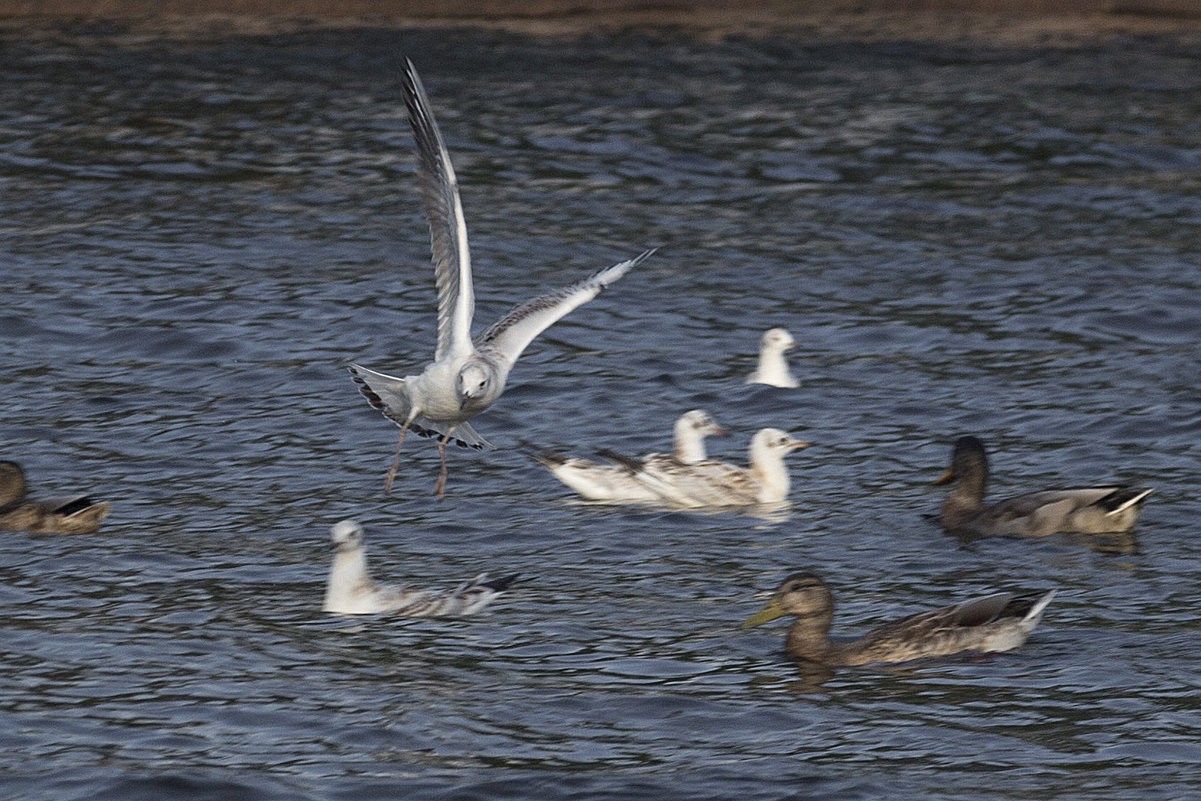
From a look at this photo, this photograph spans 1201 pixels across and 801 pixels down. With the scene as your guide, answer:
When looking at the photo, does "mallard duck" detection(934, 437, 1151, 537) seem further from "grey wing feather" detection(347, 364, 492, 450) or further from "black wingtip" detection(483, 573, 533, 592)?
"black wingtip" detection(483, 573, 533, 592)

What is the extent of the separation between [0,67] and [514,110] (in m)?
7.12

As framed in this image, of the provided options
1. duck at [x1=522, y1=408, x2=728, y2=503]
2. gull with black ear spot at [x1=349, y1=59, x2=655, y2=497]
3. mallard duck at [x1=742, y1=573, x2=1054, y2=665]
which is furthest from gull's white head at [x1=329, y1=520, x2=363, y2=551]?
duck at [x1=522, y1=408, x2=728, y2=503]

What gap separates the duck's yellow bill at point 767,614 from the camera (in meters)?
11.1

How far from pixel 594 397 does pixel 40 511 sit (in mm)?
5479

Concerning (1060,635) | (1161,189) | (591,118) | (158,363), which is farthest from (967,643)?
(591,118)

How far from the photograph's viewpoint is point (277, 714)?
384 inches

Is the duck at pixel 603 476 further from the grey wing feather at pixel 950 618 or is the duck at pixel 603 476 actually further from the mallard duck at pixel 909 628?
the grey wing feather at pixel 950 618

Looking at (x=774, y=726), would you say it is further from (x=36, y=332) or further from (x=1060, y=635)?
(x=36, y=332)

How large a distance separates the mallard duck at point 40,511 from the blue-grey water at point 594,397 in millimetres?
149

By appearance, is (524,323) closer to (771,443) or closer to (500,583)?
(771,443)

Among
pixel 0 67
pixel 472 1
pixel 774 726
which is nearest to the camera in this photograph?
pixel 774 726

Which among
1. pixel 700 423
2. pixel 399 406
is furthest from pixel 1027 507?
pixel 399 406

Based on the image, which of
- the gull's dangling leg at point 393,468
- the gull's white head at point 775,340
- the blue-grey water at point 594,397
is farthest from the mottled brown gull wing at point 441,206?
the gull's white head at point 775,340

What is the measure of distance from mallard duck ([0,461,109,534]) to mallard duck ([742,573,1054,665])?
444 centimetres
